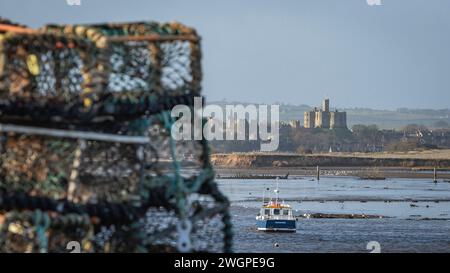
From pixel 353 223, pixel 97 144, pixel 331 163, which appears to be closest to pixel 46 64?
pixel 97 144

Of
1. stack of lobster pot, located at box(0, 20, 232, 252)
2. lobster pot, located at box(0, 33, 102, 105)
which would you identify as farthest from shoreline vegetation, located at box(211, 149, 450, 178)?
lobster pot, located at box(0, 33, 102, 105)

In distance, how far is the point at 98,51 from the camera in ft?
30.4

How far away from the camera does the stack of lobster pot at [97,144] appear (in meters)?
9.14

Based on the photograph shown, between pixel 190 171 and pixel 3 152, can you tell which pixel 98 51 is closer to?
pixel 3 152

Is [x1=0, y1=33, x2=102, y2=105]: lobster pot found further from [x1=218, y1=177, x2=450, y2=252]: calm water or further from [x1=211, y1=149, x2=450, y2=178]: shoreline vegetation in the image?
[x1=211, y1=149, x2=450, y2=178]: shoreline vegetation

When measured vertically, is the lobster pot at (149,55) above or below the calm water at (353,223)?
above

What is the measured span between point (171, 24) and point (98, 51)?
A: 0.92m

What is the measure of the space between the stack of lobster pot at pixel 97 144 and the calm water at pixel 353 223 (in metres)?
31.4

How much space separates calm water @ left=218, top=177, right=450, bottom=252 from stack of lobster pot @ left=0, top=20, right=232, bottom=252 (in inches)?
1235

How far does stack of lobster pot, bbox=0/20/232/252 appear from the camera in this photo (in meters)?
9.14

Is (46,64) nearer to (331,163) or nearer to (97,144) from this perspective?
(97,144)

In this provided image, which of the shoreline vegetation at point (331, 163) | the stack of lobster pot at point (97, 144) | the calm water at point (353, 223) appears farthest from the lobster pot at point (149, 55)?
the shoreline vegetation at point (331, 163)

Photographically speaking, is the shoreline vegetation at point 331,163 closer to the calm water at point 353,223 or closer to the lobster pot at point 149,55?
the calm water at point 353,223

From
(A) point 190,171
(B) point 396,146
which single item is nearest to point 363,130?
(B) point 396,146
